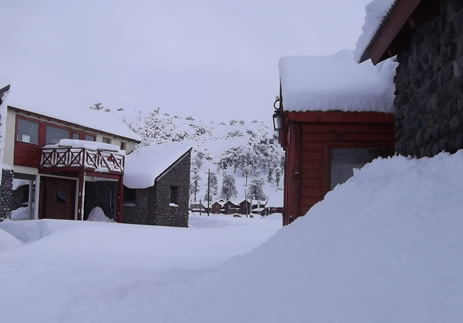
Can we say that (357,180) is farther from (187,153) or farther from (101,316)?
(187,153)

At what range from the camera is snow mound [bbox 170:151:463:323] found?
228 cm

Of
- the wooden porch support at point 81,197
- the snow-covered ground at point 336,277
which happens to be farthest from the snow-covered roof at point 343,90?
the wooden porch support at point 81,197

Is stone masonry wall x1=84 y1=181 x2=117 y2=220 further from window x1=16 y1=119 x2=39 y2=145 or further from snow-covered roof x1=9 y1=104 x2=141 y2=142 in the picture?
window x1=16 y1=119 x2=39 y2=145

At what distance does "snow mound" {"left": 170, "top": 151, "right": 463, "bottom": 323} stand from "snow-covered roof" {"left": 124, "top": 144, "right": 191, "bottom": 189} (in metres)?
15.5

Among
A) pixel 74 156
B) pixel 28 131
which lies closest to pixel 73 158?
pixel 74 156

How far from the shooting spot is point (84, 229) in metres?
13.3

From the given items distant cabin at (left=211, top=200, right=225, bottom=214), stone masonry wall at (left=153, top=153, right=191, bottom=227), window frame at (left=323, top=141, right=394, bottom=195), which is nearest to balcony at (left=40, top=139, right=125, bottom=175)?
stone masonry wall at (left=153, top=153, right=191, bottom=227)

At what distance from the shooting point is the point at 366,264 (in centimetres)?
275

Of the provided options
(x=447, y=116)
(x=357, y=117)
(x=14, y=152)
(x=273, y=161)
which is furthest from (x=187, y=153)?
(x=273, y=161)

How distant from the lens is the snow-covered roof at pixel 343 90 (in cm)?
770

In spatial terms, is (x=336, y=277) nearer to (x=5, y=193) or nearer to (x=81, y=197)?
(x=5, y=193)

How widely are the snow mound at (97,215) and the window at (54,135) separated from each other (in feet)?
13.0

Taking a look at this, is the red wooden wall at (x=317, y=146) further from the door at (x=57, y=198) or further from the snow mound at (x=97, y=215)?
the snow mound at (x=97, y=215)

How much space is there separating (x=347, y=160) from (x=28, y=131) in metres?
13.5
